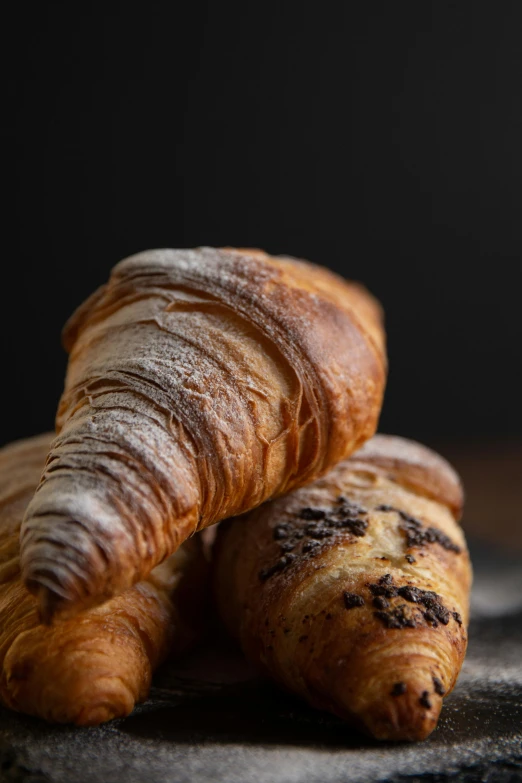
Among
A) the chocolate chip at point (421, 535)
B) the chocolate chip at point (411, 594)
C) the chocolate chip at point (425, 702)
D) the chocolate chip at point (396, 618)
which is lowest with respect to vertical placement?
the chocolate chip at point (425, 702)

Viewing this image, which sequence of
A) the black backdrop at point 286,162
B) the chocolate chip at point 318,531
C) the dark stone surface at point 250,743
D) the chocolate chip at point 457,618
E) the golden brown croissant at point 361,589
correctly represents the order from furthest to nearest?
the black backdrop at point 286,162 < the chocolate chip at point 318,531 < the chocolate chip at point 457,618 < the golden brown croissant at point 361,589 < the dark stone surface at point 250,743

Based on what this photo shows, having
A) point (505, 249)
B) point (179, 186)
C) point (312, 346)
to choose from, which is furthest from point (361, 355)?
point (505, 249)

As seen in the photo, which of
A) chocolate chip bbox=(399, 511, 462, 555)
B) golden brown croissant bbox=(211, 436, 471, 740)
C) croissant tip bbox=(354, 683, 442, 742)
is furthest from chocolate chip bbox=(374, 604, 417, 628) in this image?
chocolate chip bbox=(399, 511, 462, 555)

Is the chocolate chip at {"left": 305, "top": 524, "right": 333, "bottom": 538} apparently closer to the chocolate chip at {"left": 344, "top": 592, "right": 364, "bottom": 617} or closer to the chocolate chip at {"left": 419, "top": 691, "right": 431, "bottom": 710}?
the chocolate chip at {"left": 344, "top": 592, "right": 364, "bottom": 617}

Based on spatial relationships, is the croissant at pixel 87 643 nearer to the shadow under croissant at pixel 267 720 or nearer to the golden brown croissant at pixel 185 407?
the shadow under croissant at pixel 267 720

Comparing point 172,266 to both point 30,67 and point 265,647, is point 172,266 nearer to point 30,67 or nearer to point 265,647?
point 265,647

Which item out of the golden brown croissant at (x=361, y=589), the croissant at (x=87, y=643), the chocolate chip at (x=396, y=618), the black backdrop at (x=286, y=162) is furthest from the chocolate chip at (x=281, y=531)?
the black backdrop at (x=286, y=162)

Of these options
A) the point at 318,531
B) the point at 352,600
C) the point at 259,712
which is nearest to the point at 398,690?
the point at 352,600
